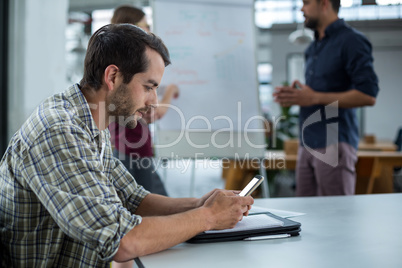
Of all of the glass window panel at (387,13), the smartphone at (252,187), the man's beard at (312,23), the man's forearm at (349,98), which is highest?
the glass window panel at (387,13)

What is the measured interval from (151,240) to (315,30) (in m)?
1.95

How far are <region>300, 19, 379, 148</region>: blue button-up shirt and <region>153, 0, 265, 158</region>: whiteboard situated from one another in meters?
0.40

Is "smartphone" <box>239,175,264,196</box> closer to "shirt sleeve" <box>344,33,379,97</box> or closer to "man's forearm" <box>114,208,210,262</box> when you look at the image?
"man's forearm" <box>114,208,210,262</box>

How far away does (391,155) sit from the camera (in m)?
4.11

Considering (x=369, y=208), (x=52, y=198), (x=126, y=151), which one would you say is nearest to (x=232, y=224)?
(x=52, y=198)

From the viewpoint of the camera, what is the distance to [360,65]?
2.20 metres

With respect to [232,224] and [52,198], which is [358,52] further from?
[52,198]

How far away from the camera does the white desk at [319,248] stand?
2.70 feet

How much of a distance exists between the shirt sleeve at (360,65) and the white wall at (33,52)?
3524mm

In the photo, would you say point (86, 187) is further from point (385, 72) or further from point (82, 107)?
point (385, 72)

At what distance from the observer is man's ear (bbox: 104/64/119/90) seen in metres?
1.11

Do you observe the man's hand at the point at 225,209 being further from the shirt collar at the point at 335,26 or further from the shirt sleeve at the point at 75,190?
the shirt collar at the point at 335,26

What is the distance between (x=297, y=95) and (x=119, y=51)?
1.37 metres

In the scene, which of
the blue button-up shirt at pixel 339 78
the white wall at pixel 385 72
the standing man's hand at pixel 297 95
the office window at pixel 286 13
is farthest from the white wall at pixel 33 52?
the white wall at pixel 385 72
